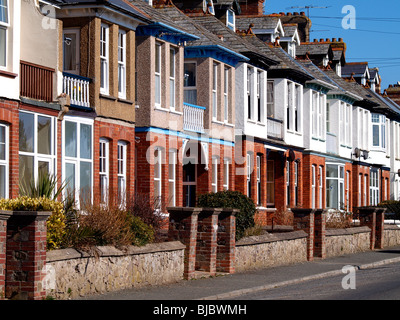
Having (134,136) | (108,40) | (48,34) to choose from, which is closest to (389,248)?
(134,136)

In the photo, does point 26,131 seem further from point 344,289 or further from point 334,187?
point 334,187

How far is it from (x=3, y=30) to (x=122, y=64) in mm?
6042

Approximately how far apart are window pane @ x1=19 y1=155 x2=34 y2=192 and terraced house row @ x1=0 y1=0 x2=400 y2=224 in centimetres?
4

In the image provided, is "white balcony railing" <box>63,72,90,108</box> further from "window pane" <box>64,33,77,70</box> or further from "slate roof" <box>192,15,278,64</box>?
"slate roof" <box>192,15,278,64</box>

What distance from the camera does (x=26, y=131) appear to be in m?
21.9

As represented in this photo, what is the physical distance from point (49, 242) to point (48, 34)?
8034 millimetres

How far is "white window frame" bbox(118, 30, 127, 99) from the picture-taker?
26.7 m

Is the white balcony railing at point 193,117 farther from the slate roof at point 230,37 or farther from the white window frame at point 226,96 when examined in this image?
the slate roof at point 230,37

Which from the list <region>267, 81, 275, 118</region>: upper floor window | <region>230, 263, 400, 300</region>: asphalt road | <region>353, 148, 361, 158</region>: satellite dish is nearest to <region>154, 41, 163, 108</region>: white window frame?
<region>230, 263, 400, 300</region>: asphalt road

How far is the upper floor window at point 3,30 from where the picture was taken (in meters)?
21.1

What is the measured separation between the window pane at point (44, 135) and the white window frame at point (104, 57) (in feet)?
10.5

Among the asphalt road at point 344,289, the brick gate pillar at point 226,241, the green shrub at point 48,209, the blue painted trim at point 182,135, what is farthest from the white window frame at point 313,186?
the green shrub at point 48,209
